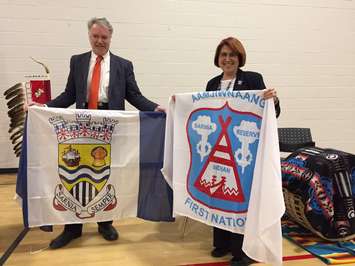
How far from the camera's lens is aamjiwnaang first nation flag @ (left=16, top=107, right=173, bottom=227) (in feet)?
8.14

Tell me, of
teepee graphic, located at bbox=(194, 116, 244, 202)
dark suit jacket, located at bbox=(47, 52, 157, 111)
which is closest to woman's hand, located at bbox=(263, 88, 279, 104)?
teepee graphic, located at bbox=(194, 116, 244, 202)

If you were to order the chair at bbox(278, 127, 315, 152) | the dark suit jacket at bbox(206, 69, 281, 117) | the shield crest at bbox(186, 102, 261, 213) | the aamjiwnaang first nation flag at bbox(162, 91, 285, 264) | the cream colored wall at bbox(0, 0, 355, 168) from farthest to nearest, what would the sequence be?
1. the cream colored wall at bbox(0, 0, 355, 168)
2. the chair at bbox(278, 127, 315, 152)
3. the dark suit jacket at bbox(206, 69, 281, 117)
4. the shield crest at bbox(186, 102, 261, 213)
5. the aamjiwnaang first nation flag at bbox(162, 91, 285, 264)

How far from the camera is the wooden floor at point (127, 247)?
2.42 m

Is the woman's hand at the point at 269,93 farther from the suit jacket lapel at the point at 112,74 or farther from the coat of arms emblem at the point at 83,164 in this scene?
the suit jacket lapel at the point at 112,74

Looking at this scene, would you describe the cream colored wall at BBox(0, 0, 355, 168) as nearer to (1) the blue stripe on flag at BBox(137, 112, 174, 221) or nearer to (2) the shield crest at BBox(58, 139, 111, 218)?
(1) the blue stripe on flag at BBox(137, 112, 174, 221)

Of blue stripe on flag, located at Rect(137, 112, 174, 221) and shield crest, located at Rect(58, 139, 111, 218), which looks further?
blue stripe on flag, located at Rect(137, 112, 174, 221)

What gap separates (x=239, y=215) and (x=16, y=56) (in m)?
3.68

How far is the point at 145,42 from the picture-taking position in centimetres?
472

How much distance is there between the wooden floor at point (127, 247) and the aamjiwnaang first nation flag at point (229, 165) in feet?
1.12

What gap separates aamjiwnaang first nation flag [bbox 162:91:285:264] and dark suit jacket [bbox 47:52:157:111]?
0.48m

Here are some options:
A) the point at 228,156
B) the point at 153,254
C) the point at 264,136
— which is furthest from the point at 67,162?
the point at 264,136

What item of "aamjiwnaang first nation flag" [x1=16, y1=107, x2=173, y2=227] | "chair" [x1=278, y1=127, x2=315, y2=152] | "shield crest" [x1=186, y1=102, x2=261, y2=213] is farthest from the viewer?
"chair" [x1=278, y1=127, x2=315, y2=152]

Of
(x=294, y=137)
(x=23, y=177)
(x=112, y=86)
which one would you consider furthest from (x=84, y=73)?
(x=294, y=137)

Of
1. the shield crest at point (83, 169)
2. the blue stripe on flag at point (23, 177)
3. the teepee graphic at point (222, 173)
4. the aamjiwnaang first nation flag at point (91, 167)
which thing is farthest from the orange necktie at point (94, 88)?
the teepee graphic at point (222, 173)
